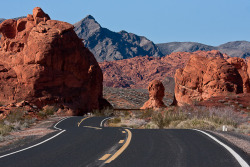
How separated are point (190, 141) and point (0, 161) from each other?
5879mm

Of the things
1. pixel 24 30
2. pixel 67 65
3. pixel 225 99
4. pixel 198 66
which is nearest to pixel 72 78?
pixel 67 65

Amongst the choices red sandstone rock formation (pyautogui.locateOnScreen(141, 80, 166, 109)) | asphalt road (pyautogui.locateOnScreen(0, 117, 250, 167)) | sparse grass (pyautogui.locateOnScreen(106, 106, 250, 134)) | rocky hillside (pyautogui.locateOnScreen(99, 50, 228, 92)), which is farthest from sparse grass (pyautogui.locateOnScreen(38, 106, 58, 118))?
rocky hillside (pyautogui.locateOnScreen(99, 50, 228, 92))

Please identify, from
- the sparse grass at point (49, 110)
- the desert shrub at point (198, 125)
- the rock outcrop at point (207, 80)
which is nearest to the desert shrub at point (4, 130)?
the desert shrub at point (198, 125)

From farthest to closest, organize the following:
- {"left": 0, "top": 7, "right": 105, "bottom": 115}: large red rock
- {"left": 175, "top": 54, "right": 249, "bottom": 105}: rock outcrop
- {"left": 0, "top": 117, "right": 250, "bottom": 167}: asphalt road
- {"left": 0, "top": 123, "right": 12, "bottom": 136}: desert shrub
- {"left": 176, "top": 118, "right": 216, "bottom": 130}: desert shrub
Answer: {"left": 175, "top": 54, "right": 249, "bottom": 105}: rock outcrop < {"left": 0, "top": 7, "right": 105, "bottom": 115}: large red rock < {"left": 176, "top": 118, "right": 216, "bottom": 130}: desert shrub < {"left": 0, "top": 123, "right": 12, "bottom": 136}: desert shrub < {"left": 0, "top": 117, "right": 250, "bottom": 167}: asphalt road

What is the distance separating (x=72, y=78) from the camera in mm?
46469

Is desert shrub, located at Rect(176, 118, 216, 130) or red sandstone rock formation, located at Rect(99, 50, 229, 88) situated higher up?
red sandstone rock formation, located at Rect(99, 50, 229, 88)

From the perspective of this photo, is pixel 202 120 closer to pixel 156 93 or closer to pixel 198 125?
pixel 198 125

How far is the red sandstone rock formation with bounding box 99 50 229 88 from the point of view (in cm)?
16075

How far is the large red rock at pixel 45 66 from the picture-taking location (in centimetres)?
4275

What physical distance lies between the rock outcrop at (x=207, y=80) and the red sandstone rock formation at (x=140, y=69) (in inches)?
3919

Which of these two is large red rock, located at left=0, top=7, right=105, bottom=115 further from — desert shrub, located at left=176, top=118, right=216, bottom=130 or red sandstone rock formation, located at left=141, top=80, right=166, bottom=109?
desert shrub, located at left=176, top=118, right=216, bottom=130

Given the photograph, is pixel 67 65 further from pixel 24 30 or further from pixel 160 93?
pixel 160 93

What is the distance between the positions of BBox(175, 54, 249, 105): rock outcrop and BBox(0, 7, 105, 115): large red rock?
44.7ft

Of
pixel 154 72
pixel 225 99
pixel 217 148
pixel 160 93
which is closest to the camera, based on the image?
pixel 217 148
